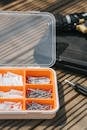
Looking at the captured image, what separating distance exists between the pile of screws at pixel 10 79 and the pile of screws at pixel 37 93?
65 mm

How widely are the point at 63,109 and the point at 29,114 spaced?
0.21m

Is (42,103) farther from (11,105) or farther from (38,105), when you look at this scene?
(11,105)

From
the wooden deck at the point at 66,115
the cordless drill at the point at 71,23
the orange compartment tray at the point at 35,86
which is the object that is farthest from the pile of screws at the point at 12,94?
the cordless drill at the point at 71,23

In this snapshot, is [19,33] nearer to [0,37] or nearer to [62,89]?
[0,37]

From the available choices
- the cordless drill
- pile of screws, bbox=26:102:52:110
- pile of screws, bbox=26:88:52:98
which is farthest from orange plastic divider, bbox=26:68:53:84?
the cordless drill

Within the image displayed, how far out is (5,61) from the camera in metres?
1.98

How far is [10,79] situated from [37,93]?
161 millimetres

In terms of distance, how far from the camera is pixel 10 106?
171 centimetres

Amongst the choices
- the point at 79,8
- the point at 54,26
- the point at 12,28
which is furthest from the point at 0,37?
the point at 79,8

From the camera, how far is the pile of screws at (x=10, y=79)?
1.84 meters

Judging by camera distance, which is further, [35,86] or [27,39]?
[27,39]

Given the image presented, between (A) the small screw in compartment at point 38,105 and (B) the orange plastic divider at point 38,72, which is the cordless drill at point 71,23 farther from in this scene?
(A) the small screw in compartment at point 38,105

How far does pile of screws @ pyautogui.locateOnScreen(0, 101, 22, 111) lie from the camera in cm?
169

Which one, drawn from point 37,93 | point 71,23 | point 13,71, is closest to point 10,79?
point 13,71
